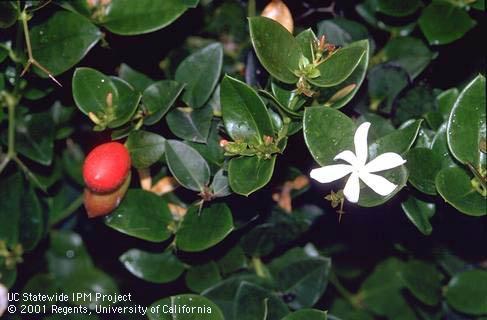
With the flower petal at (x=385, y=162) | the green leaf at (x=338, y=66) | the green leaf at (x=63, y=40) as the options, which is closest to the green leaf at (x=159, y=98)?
the green leaf at (x=63, y=40)

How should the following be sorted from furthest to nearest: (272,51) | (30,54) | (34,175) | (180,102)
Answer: (34,175)
(180,102)
(30,54)
(272,51)

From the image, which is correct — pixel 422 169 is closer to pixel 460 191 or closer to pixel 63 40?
pixel 460 191

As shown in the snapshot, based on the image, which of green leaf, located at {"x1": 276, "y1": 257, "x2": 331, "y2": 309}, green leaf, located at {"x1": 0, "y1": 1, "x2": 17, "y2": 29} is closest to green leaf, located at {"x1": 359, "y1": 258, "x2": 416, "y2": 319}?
green leaf, located at {"x1": 276, "y1": 257, "x2": 331, "y2": 309}

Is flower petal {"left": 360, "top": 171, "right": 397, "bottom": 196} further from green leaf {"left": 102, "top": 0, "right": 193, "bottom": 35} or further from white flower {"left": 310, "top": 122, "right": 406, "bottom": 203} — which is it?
green leaf {"left": 102, "top": 0, "right": 193, "bottom": 35}

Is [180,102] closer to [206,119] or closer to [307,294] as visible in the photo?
[206,119]

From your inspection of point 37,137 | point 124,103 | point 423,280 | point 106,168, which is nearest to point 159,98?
point 124,103

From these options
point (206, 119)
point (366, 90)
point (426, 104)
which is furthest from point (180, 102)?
point (426, 104)
